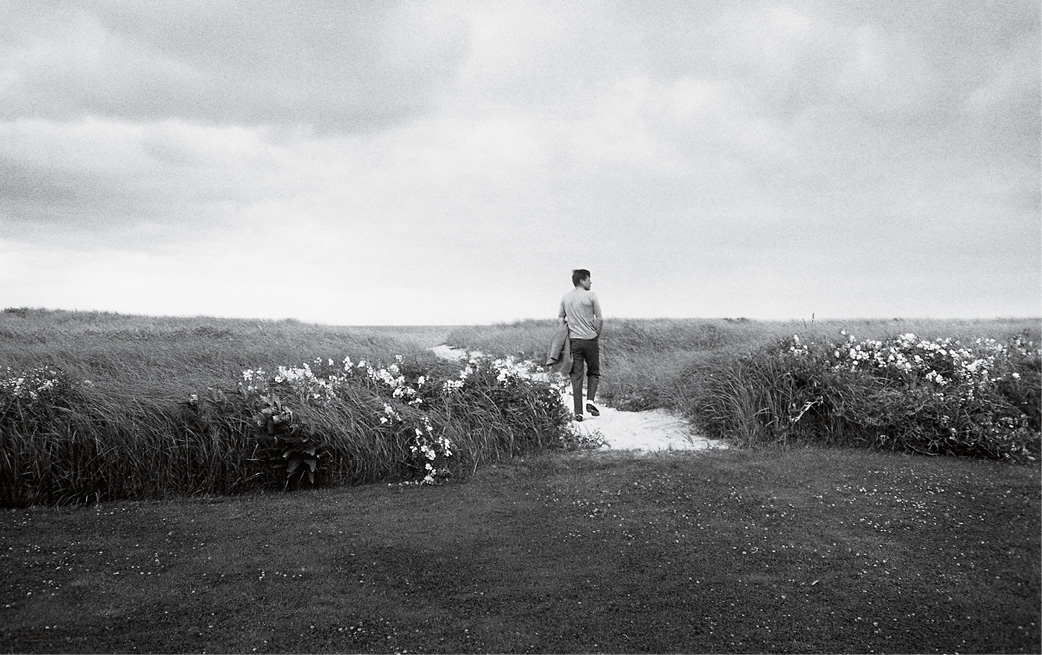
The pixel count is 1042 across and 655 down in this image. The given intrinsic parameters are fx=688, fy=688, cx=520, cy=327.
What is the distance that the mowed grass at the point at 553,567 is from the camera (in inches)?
169

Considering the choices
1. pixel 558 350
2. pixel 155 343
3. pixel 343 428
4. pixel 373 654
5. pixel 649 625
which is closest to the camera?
pixel 373 654

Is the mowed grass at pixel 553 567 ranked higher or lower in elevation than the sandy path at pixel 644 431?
lower

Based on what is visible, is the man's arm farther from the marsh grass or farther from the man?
the marsh grass

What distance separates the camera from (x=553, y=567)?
522cm

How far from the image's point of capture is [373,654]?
4.11 metres

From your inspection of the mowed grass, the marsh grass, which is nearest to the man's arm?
the marsh grass

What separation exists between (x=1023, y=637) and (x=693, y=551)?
7.05 feet

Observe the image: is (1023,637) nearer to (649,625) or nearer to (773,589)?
(773,589)

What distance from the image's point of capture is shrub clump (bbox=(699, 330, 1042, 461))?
895 centimetres

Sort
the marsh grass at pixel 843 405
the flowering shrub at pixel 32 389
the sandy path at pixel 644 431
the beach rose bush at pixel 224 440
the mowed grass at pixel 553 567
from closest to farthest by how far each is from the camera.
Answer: the mowed grass at pixel 553 567 < the beach rose bush at pixel 224 440 < the flowering shrub at pixel 32 389 < the marsh grass at pixel 843 405 < the sandy path at pixel 644 431

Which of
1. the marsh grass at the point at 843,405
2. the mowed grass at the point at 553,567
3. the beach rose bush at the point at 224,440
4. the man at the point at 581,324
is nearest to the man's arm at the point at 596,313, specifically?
the man at the point at 581,324

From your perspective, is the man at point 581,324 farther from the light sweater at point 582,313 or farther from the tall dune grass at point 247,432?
the tall dune grass at point 247,432

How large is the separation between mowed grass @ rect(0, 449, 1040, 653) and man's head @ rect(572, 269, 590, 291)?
182 inches

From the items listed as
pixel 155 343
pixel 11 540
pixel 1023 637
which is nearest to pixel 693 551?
pixel 1023 637
